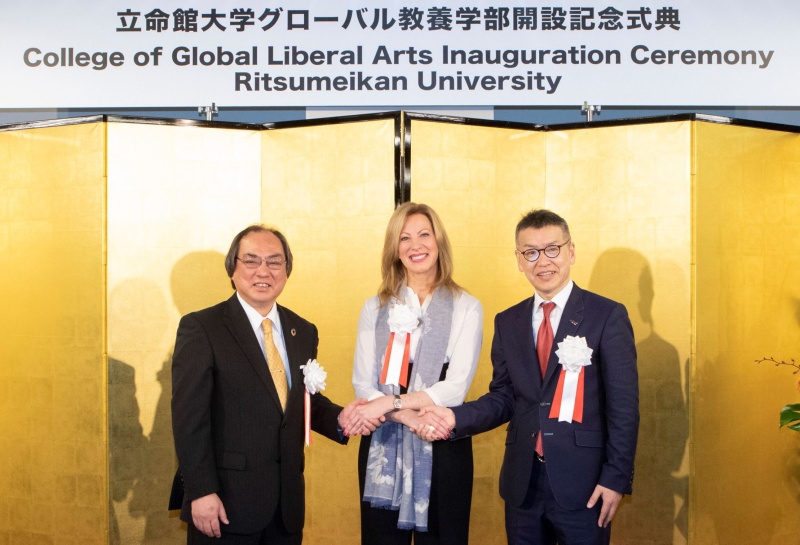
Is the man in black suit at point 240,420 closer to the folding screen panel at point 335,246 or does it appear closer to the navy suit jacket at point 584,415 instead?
the navy suit jacket at point 584,415

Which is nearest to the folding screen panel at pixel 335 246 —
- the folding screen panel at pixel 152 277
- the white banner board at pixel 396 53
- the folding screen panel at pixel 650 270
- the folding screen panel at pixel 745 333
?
the folding screen panel at pixel 152 277

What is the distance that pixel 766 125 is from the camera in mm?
4594

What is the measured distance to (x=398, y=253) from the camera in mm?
3379

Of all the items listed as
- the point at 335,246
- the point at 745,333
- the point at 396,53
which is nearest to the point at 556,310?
the point at 335,246

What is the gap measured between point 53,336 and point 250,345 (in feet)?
7.05

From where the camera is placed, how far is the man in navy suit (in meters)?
2.88

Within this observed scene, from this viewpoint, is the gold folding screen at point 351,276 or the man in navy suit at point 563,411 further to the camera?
the gold folding screen at point 351,276

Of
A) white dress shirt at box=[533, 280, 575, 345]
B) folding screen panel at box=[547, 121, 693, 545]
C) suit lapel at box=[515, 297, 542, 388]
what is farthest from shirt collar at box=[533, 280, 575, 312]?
folding screen panel at box=[547, 121, 693, 545]

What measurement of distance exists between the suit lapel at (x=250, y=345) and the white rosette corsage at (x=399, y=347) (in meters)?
0.53

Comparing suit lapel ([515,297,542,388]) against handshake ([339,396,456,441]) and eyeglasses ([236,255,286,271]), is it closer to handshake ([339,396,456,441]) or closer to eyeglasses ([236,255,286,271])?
handshake ([339,396,456,441])

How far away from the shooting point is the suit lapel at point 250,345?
9.25 feet

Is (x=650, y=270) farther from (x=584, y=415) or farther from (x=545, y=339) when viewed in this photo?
(x=584, y=415)

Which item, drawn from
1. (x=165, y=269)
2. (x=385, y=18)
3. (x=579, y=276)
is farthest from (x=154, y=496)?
(x=385, y=18)

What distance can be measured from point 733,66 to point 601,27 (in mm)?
818
